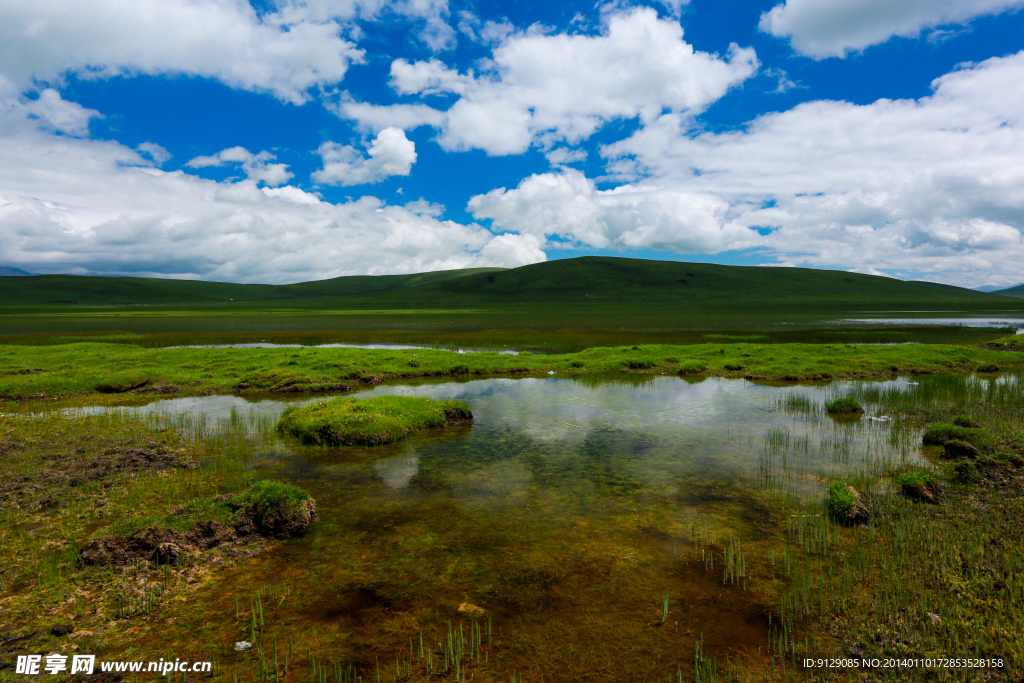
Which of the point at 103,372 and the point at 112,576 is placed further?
the point at 103,372

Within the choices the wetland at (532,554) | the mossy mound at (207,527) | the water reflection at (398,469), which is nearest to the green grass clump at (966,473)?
the wetland at (532,554)

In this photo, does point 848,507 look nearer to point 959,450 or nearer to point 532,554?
point 532,554

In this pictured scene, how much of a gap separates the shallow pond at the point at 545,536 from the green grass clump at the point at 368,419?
2.10 feet

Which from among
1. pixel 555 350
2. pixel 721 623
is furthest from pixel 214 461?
pixel 555 350

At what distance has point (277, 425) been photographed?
19.1 m

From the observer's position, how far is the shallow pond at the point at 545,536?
7.29 m

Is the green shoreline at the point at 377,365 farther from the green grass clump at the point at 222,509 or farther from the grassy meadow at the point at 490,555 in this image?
the green grass clump at the point at 222,509

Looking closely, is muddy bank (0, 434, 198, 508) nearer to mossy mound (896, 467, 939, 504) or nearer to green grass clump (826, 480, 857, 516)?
green grass clump (826, 480, 857, 516)

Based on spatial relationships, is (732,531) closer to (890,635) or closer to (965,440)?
(890,635)

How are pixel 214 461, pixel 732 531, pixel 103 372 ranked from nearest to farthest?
pixel 732 531 < pixel 214 461 < pixel 103 372

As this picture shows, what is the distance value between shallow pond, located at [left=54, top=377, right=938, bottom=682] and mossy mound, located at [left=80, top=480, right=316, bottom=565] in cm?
70

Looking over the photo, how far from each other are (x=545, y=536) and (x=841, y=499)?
23.2ft

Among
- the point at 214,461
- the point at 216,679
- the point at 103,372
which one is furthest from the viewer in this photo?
the point at 103,372

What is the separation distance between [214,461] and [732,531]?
50.3 feet
